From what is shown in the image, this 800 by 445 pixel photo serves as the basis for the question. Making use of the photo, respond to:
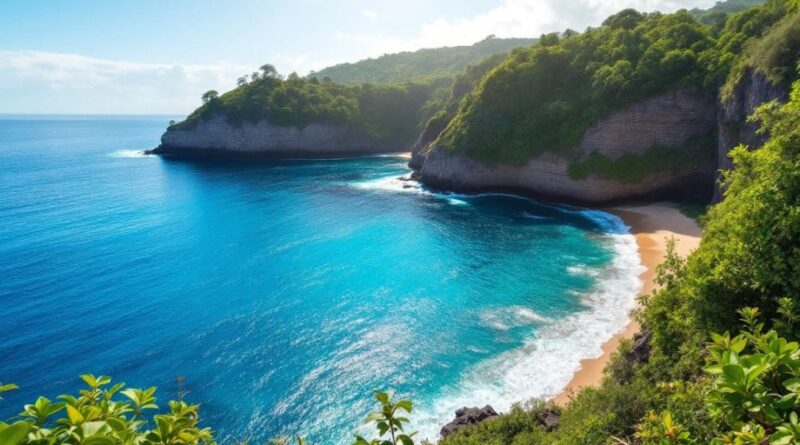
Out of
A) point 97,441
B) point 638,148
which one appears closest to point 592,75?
point 638,148

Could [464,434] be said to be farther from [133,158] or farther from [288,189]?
[133,158]

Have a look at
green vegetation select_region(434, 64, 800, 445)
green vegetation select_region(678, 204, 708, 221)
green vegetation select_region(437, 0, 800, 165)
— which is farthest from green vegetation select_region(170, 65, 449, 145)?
green vegetation select_region(434, 64, 800, 445)

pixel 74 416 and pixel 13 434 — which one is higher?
pixel 13 434

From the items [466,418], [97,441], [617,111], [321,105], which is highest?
[321,105]

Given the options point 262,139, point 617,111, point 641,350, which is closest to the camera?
point 641,350

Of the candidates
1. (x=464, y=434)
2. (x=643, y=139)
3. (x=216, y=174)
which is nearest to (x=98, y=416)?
(x=464, y=434)

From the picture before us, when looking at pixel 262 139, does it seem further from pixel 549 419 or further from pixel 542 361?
pixel 549 419
